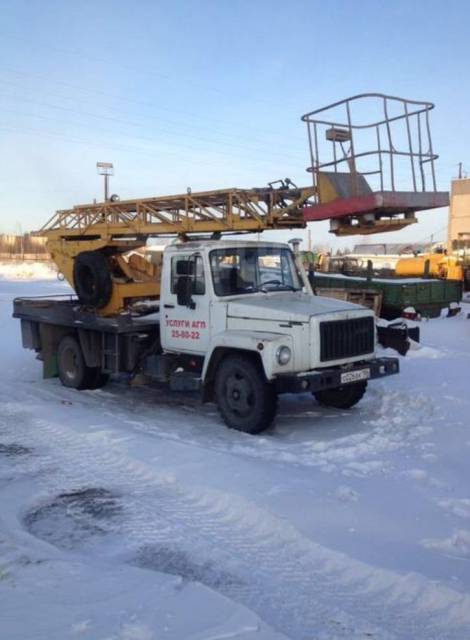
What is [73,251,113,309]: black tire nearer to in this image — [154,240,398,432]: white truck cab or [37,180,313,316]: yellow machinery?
[37,180,313,316]: yellow machinery

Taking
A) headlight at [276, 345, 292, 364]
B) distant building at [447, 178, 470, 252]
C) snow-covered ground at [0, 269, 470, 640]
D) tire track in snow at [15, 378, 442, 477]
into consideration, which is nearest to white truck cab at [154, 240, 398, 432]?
headlight at [276, 345, 292, 364]

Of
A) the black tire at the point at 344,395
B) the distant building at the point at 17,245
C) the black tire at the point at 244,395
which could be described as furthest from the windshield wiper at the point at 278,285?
the distant building at the point at 17,245

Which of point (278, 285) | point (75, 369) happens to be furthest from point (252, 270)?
point (75, 369)

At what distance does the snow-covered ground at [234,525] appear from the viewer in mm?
3455

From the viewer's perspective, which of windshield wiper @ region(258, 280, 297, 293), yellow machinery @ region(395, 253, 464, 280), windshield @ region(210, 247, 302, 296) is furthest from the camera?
yellow machinery @ region(395, 253, 464, 280)

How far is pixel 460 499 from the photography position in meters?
5.09

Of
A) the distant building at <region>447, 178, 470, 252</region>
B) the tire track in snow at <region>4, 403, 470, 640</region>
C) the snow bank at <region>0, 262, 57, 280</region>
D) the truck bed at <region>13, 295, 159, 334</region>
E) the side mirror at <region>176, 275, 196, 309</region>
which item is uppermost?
the distant building at <region>447, 178, 470, 252</region>

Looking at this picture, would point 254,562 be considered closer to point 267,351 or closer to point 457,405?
point 267,351

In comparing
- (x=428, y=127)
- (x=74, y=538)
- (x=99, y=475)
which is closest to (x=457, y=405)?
(x=428, y=127)

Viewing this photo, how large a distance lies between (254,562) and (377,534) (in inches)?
37.6

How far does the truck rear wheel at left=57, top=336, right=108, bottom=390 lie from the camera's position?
32.7ft

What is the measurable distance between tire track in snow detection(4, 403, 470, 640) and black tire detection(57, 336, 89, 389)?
4.10m

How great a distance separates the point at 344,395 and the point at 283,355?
1784mm

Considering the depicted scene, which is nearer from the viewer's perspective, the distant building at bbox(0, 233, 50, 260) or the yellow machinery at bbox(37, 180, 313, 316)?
the yellow machinery at bbox(37, 180, 313, 316)
